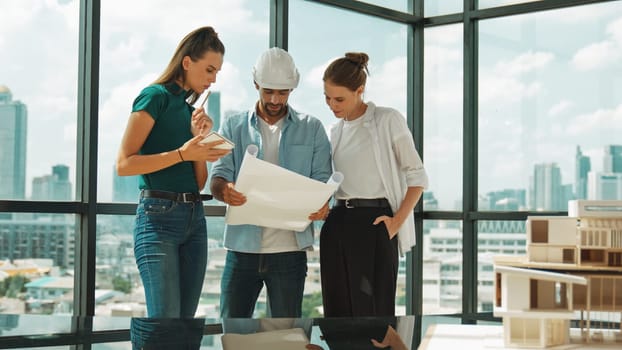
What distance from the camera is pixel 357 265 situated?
2.47 meters

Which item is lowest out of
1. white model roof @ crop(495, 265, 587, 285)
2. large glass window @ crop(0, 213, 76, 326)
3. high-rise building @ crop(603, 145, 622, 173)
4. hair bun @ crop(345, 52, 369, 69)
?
large glass window @ crop(0, 213, 76, 326)

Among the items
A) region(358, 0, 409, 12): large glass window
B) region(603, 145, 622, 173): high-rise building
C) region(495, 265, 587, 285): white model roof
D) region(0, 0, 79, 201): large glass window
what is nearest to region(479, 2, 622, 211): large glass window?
region(603, 145, 622, 173): high-rise building

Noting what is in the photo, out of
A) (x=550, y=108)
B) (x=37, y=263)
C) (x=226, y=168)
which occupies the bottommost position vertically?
(x=37, y=263)

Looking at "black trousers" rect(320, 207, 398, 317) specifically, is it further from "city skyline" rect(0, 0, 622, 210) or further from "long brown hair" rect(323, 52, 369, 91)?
"city skyline" rect(0, 0, 622, 210)

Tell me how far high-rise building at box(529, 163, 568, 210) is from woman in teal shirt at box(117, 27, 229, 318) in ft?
8.34

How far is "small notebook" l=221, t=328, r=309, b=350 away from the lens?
1.05 m

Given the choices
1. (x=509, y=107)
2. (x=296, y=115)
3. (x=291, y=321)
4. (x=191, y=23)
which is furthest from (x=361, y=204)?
(x=509, y=107)

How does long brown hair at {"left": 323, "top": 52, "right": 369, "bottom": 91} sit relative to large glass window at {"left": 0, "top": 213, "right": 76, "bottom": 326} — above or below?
above

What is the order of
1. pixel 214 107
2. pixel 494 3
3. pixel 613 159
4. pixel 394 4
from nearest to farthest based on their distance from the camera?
pixel 214 107
pixel 613 159
pixel 494 3
pixel 394 4

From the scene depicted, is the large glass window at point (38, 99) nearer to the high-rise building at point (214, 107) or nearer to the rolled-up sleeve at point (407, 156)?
the high-rise building at point (214, 107)

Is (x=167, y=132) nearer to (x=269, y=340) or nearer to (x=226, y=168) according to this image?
(x=226, y=168)

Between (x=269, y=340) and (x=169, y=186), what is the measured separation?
3.56ft

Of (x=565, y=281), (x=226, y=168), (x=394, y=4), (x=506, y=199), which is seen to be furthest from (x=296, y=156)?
(x=394, y=4)

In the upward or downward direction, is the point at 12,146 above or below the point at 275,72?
below
